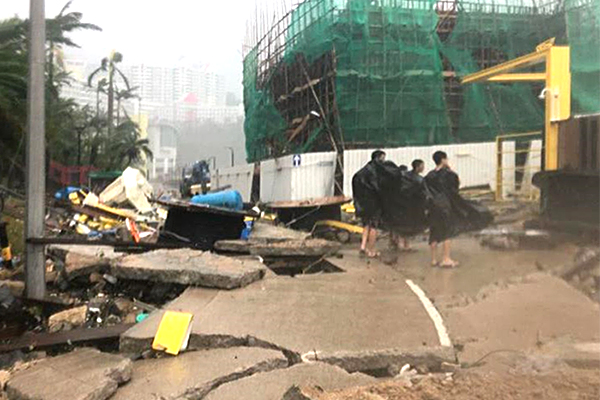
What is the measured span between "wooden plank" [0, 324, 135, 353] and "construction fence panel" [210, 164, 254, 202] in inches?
501

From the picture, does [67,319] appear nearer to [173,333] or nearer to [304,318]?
[173,333]

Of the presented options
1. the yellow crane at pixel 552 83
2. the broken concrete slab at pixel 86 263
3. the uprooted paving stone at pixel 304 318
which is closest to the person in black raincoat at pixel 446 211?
the yellow crane at pixel 552 83

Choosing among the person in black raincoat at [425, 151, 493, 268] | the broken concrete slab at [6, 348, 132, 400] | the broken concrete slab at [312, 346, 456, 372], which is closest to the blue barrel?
the person in black raincoat at [425, 151, 493, 268]

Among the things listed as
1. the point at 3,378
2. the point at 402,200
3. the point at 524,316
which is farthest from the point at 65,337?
the point at 402,200

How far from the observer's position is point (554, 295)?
4590mm

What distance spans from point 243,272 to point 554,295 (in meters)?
2.71

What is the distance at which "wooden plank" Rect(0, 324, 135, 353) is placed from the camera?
422 centimetres

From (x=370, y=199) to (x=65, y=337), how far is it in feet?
16.2

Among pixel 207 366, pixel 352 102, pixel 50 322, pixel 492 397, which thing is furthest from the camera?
pixel 352 102

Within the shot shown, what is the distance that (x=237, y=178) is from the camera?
827 inches

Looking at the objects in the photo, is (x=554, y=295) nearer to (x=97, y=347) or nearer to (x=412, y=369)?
(x=412, y=369)

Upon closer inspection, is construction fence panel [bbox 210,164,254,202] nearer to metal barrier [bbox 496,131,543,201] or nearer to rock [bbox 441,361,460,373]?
metal barrier [bbox 496,131,543,201]

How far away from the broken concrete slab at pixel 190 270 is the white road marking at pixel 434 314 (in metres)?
1.55

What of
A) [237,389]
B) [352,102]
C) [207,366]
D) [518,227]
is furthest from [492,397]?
[352,102]
